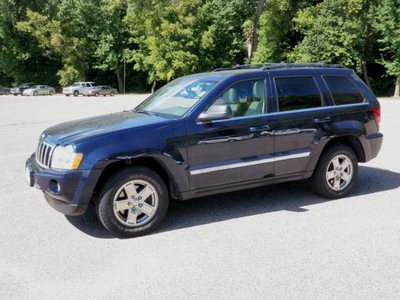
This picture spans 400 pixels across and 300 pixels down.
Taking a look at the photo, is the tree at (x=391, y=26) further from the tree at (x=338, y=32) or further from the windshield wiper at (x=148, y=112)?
the windshield wiper at (x=148, y=112)

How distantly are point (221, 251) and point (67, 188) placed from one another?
1.64 meters

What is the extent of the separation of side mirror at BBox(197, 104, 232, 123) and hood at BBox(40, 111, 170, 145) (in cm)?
41

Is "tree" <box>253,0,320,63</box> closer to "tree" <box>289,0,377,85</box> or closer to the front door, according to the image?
"tree" <box>289,0,377,85</box>

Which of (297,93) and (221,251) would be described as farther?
(297,93)

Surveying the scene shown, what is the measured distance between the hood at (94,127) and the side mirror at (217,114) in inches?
16.2

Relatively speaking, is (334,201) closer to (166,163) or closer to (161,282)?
(166,163)

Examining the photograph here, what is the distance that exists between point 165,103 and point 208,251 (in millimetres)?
2137

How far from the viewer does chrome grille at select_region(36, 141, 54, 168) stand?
4357 millimetres

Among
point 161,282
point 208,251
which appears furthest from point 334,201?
point 161,282

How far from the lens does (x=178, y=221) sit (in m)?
4.85

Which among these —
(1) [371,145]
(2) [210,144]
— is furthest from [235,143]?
(1) [371,145]

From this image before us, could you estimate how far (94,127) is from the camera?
4.61m

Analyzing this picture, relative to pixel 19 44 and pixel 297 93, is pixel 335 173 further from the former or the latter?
pixel 19 44

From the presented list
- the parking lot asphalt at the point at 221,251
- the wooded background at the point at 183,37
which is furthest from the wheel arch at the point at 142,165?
the wooded background at the point at 183,37
